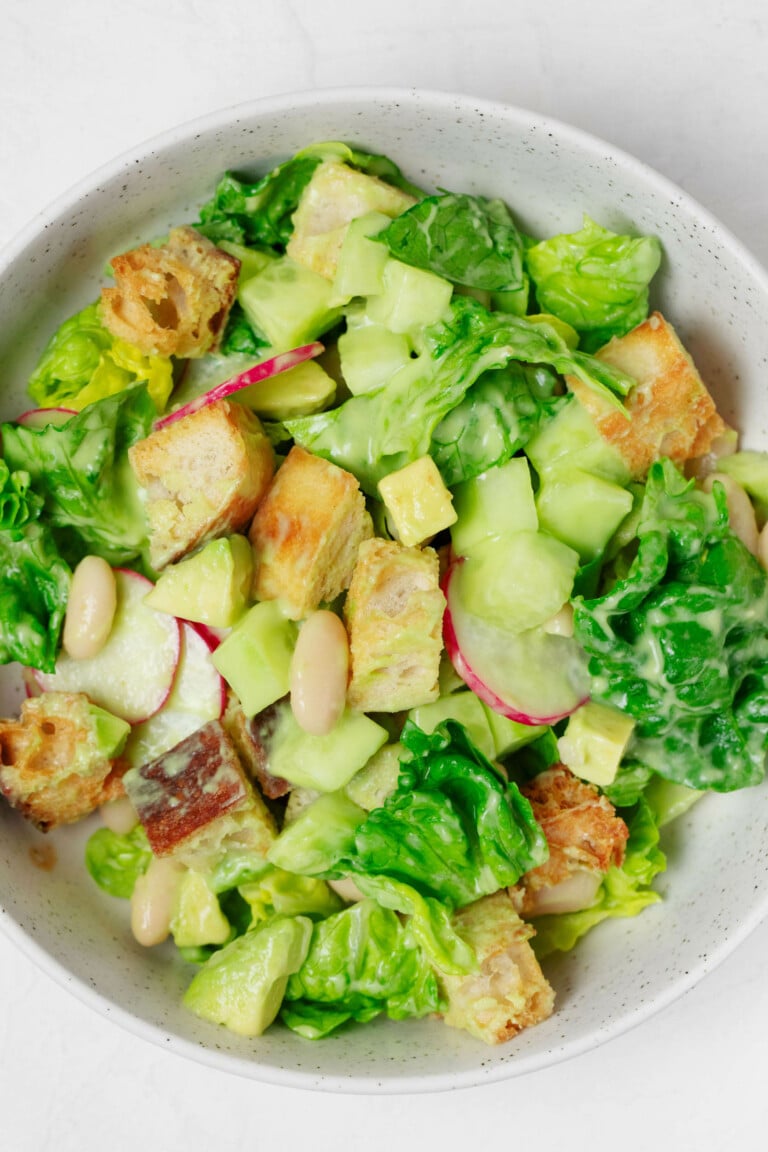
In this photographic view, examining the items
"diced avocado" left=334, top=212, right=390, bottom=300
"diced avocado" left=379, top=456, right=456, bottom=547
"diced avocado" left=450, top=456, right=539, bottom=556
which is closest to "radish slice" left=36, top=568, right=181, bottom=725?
"diced avocado" left=379, top=456, right=456, bottom=547

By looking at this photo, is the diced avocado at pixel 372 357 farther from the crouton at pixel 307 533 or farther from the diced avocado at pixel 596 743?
the diced avocado at pixel 596 743

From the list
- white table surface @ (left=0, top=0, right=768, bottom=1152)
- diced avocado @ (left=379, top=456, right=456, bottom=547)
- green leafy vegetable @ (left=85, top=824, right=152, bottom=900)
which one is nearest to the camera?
diced avocado @ (left=379, top=456, right=456, bottom=547)

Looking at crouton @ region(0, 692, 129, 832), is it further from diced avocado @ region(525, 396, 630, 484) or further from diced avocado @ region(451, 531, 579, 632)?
diced avocado @ region(525, 396, 630, 484)

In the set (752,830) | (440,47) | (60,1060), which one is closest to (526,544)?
(752,830)

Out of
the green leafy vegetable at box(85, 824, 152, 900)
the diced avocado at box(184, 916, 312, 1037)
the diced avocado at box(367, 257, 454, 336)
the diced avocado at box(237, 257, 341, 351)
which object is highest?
the diced avocado at box(237, 257, 341, 351)

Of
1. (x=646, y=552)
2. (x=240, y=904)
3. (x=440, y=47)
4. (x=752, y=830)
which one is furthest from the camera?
(x=440, y=47)

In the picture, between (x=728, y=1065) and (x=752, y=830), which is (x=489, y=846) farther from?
(x=728, y=1065)

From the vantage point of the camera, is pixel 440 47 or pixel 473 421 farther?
pixel 440 47
